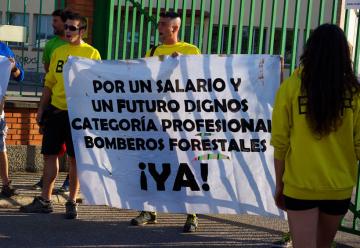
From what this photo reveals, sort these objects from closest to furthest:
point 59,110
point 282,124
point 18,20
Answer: point 282,124, point 59,110, point 18,20

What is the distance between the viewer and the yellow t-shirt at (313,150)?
3609 millimetres

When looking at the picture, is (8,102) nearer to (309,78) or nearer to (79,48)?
(79,48)

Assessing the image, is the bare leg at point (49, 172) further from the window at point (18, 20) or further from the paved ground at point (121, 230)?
the window at point (18, 20)

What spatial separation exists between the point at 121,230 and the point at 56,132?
1129 mm

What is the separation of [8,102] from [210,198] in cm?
327

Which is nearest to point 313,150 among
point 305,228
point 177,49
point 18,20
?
point 305,228

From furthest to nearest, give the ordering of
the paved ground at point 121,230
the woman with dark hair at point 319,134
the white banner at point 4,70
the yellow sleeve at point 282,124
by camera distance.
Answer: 1. the white banner at point 4,70
2. the paved ground at point 121,230
3. the yellow sleeve at point 282,124
4. the woman with dark hair at point 319,134

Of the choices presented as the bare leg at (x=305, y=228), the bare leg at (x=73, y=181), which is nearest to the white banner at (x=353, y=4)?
the bare leg at (x=305, y=228)

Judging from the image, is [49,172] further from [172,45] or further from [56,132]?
[172,45]

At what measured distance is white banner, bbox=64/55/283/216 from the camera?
568 centimetres

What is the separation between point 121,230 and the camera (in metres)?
6.05

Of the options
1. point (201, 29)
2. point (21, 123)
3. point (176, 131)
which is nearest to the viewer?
point (176, 131)

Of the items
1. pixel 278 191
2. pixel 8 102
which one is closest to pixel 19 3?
pixel 8 102

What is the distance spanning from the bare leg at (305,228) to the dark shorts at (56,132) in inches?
125
